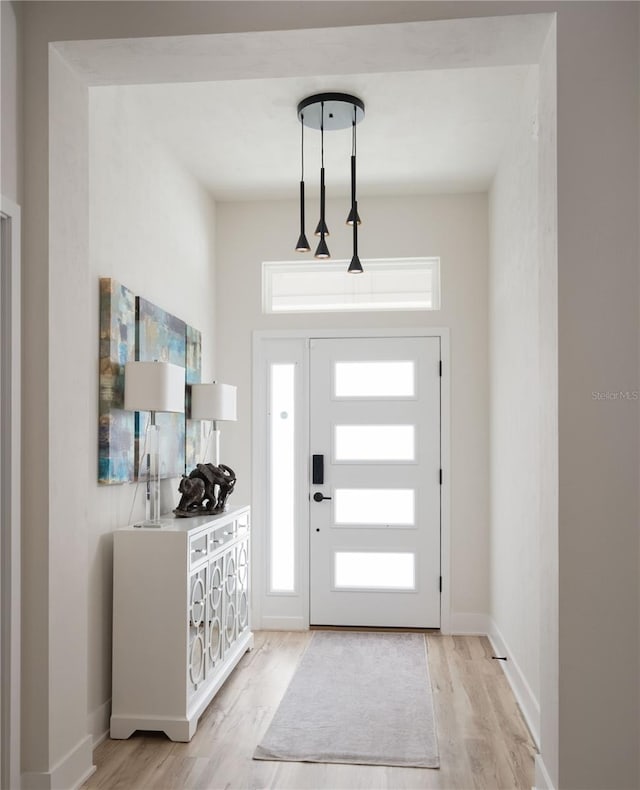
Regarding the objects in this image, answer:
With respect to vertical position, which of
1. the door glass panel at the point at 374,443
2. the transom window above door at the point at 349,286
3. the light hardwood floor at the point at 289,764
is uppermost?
the transom window above door at the point at 349,286

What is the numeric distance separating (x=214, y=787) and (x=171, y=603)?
2.56ft

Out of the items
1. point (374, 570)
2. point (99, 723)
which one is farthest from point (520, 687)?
point (99, 723)

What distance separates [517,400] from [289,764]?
215cm

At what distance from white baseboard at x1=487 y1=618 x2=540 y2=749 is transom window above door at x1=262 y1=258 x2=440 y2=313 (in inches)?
89.4

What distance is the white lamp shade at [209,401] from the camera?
4.43 meters

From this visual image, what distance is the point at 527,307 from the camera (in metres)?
3.77

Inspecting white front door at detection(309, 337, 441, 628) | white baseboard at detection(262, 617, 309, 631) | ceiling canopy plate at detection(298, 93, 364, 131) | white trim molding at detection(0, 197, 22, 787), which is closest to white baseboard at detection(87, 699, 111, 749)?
white trim molding at detection(0, 197, 22, 787)

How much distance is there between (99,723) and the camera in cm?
328

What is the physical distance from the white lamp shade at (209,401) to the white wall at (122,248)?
0.45 m

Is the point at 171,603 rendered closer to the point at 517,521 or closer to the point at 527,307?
the point at 517,521

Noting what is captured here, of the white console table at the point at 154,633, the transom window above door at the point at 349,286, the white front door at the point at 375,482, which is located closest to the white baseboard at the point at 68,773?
the white console table at the point at 154,633

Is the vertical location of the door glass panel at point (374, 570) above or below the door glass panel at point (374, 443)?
below

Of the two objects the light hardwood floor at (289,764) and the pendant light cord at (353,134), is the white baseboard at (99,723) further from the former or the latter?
the pendant light cord at (353,134)

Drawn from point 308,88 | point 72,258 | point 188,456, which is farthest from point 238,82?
point 188,456
